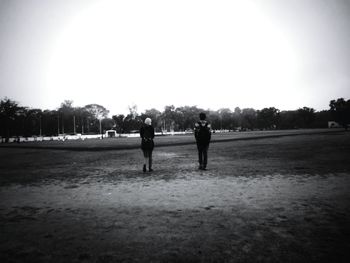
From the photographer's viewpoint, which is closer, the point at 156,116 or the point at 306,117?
the point at 306,117

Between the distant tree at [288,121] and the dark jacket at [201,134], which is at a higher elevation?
the distant tree at [288,121]

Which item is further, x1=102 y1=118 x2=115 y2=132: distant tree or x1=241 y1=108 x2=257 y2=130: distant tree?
x1=241 y1=108 x2=257 y2=130: distant tree

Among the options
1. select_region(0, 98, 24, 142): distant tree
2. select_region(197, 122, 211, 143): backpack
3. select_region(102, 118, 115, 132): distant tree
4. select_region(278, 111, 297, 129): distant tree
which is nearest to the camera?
select_region(197, 122, 211, 143): backpack

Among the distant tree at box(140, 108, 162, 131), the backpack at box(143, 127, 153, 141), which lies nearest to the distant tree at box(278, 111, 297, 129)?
the distant tree at box(140, 108, 162, 131)

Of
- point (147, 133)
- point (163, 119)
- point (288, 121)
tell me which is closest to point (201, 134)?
point (147, 133)

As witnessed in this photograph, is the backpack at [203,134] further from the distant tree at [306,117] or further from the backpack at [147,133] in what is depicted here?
the distant tree at [306,117]

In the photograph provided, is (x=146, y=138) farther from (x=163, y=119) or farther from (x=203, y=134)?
(x=163, y=119)

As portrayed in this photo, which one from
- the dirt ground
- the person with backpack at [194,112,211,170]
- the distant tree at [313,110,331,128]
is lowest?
the dirt ground

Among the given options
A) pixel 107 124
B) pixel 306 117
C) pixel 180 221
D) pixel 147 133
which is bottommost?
pixel 180 221

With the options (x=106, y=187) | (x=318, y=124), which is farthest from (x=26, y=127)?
(x=318, y=124)

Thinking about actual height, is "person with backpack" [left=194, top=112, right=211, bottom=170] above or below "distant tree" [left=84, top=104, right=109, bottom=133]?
below

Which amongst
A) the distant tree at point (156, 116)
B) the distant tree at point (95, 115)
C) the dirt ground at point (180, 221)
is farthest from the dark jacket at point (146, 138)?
the distant tree at point (95, 115)

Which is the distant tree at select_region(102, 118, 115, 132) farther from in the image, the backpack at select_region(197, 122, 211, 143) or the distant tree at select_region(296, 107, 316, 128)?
the backpack at select_region(197, 122, 211, 143)

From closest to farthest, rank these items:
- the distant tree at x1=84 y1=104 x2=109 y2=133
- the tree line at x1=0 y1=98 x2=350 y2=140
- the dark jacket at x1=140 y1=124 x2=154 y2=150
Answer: the dark jacket at x1=140 y1=124 x2=154 y2=150 < the tree line at x1=0 y1=98 x2=350 y2=140 < the distant tree at x1=84 y1=104 x2=109 y2=133
